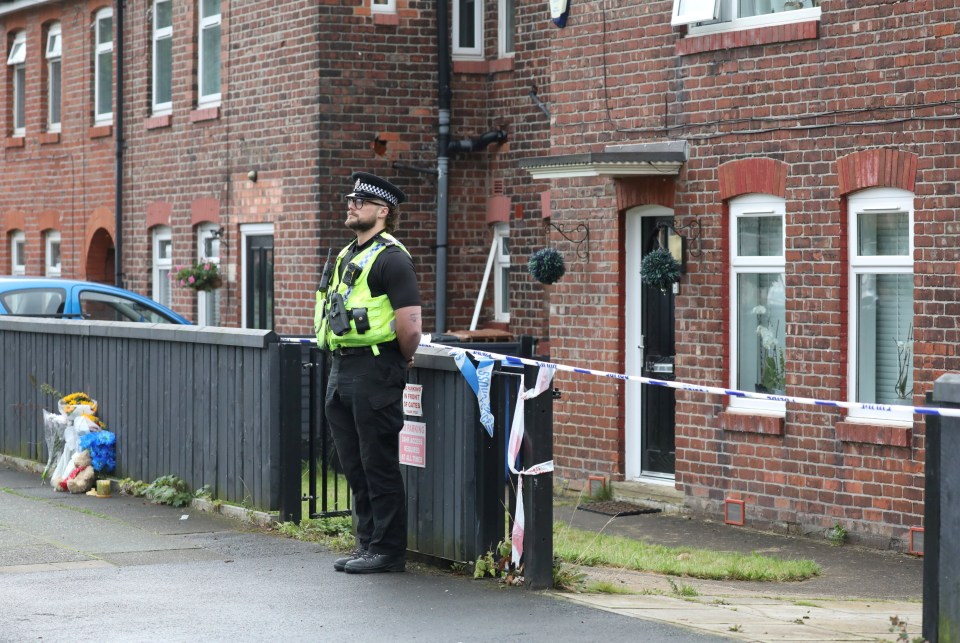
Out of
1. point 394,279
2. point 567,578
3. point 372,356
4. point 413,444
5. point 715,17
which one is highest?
point 715,17

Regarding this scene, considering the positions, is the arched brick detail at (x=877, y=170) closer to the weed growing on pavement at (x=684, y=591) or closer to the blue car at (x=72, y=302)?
the weed growing on pavement at (x=684, y=591)

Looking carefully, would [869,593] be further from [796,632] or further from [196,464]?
[196,464]

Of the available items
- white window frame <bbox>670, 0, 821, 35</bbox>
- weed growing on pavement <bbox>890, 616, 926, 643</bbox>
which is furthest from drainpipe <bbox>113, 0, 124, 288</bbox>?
weed growing on pavement <bbox>890, 616, 926, 643</bbox>

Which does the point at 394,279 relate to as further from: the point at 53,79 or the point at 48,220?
the point at 53,79

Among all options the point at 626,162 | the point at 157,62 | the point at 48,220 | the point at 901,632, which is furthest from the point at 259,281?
the point at 901,632

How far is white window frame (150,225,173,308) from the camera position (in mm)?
20984

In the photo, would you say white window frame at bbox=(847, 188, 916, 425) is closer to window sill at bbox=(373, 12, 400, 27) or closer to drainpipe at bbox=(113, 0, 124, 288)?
window sill at bbox=(373, 12, 400, 27)

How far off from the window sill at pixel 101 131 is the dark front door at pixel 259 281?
4.32 m

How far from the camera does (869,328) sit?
12.0m

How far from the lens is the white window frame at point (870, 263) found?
11.6m

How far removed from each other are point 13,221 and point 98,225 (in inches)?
136

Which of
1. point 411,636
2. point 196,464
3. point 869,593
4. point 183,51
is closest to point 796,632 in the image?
point 411,636

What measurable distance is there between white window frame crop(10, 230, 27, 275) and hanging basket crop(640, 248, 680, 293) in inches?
583

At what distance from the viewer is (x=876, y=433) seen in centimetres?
1164
